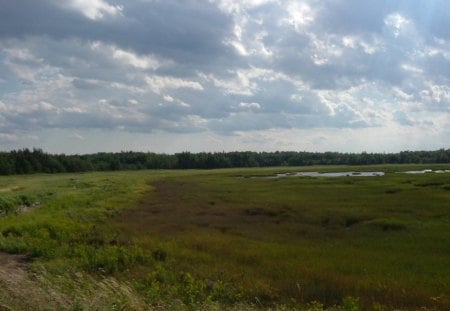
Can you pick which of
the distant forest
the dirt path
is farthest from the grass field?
the distant forest

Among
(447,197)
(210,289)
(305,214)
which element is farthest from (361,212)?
(210,289)

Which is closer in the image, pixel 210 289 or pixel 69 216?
pixel 210 289

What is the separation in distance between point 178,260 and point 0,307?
10178 mm

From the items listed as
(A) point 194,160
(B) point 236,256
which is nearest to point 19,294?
(B) point 236,256

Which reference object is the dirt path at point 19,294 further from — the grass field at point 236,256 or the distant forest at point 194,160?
the distant forest at point 194,160

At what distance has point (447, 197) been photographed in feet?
122

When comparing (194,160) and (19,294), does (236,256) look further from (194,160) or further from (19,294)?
(194,160)

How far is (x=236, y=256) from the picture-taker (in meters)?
19.1

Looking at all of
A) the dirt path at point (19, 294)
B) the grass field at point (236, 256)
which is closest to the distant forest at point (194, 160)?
the grass field at point (236, 256)

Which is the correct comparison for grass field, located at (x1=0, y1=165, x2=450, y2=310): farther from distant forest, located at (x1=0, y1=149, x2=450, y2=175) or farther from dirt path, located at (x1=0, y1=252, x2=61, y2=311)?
distant forest, located at (x1=0, y1=149, x2=450, y2=175)

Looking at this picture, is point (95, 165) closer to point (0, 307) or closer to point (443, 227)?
point (443, 227)

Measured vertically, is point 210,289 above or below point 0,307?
below

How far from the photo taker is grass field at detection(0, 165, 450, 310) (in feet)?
38.6

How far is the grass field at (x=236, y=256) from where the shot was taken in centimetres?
1176
